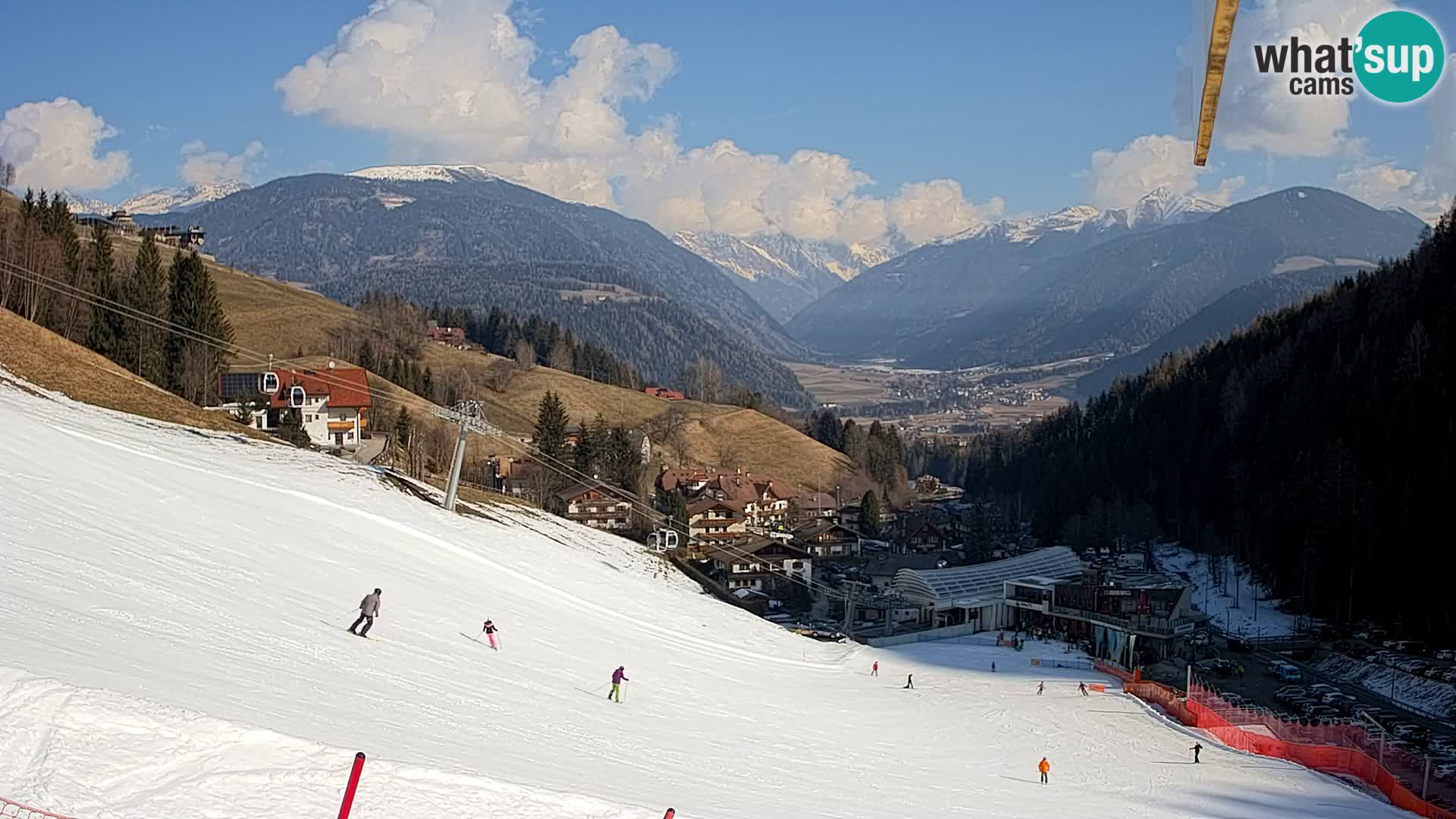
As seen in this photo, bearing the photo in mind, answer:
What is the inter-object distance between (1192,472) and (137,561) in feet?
373

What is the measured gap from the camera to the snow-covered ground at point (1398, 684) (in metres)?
51.2

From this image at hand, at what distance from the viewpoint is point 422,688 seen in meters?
22.2

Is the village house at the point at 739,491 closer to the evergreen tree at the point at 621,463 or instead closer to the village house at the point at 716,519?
the village house at the point at 716,519

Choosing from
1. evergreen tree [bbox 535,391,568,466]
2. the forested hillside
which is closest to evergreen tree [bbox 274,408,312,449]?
evergreen tree [bbox 535,391,568,466]

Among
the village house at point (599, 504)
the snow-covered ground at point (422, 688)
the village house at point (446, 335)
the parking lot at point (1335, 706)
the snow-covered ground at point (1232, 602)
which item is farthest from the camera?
the village house at point (446, 335)

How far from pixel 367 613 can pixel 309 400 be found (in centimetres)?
5474

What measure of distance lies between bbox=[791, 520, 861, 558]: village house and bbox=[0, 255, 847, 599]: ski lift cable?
11590mm

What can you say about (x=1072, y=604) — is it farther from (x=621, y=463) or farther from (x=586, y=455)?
(x=586, y=455)

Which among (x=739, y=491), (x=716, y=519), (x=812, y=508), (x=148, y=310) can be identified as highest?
(x=148, y=310)

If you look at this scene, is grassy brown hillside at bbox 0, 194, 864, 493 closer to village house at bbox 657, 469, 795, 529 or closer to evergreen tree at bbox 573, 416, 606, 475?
village house at bbox 657, 469, 795, 529

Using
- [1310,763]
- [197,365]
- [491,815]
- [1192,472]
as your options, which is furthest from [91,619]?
[1192,472]

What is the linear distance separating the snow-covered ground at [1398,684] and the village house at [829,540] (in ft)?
155

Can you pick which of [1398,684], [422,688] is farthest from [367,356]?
[422,688]

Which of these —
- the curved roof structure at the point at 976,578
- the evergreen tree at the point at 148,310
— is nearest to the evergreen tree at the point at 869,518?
the curved roof structure at the point at 976,578
